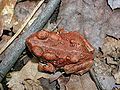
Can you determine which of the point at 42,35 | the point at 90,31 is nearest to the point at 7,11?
the point at 42,35

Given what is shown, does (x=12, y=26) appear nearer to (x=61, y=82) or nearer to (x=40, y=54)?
(x=40, y=54)

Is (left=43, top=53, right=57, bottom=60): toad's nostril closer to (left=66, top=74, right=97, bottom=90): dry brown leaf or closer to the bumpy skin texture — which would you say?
the bumpy skin texture

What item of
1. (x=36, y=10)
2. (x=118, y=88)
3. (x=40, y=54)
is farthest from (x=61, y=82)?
(x=36, y=10)

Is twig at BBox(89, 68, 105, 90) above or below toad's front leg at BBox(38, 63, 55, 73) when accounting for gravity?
below

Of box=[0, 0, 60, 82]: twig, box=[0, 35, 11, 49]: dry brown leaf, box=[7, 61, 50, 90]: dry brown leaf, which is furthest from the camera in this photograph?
box=[0, 35, 11, 49]: dry brown leaf

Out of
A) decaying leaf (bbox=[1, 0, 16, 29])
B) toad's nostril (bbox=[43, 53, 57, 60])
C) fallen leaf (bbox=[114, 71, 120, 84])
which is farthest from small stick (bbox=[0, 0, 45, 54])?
fallen leaf (bbox=[114, 71, 120, 84])

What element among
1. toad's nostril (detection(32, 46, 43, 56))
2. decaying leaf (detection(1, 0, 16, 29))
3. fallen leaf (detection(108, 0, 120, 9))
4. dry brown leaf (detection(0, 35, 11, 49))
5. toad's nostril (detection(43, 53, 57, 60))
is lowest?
A: toad's nostril (detection(43, 53, 57, 60))

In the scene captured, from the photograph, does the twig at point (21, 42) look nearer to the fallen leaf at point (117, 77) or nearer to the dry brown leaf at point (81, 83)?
the dry brown leaf at point (81, 83)
